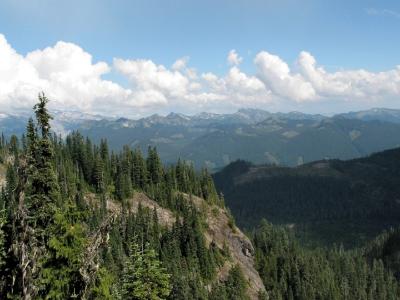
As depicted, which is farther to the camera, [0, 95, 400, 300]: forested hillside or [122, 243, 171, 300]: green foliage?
[122, 243, 171, 300]: green foliage

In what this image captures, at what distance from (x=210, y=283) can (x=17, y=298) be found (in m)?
136

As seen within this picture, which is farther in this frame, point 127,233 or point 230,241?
point 230,241

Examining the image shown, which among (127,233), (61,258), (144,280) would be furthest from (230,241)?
(61,258)

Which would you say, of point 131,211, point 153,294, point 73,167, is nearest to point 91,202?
point 131,211

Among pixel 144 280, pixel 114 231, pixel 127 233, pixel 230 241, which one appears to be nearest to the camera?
pixel 144 280

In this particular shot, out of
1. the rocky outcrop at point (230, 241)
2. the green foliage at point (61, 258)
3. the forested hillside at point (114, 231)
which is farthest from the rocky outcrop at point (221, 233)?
the green foliage at point (61, 258)

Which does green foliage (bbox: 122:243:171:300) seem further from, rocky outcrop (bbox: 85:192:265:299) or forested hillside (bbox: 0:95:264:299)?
rocky outcrop (bbox: 85:192:265:299)

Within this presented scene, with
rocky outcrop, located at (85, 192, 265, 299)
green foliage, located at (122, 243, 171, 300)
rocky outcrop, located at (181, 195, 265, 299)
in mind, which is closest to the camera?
green foliage, located at (122, 243, 171, 300)

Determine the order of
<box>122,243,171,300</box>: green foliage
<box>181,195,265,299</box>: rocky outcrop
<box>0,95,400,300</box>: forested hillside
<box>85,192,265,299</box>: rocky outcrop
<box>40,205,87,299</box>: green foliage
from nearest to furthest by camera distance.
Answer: <box>0,95,400,300</box>: forested hillside < <box>40,205,87,299</box>: green foliage < <box>122,243,171,300</box>: green foliage < <box>85,192,265,299</box>: rocky outcrop < <box>181,195,265,299</box>: rocky outcrop

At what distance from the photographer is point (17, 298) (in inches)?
590

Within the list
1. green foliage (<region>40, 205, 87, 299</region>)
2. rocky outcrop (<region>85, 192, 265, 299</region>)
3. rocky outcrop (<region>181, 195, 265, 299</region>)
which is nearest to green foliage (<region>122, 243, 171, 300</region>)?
green foliage (<region>40, 205, 87, 299</region>)

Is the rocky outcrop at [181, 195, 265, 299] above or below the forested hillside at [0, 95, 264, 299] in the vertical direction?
below

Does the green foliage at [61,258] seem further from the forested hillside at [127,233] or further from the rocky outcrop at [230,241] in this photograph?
the rocky outcrop at [230,241]

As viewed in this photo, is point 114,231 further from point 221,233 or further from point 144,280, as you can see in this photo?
point 144,280
